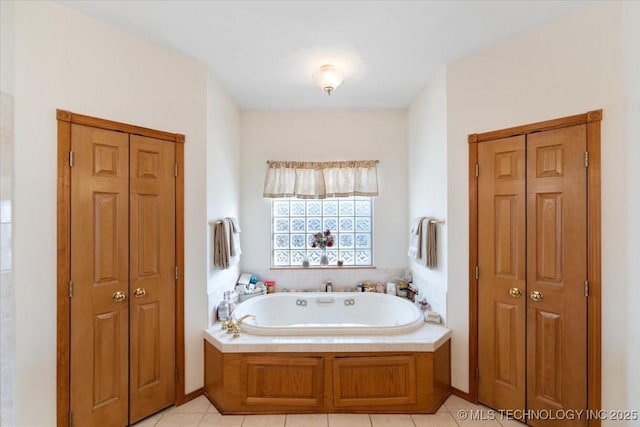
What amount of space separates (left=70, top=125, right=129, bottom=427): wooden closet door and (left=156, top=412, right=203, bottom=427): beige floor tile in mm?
242

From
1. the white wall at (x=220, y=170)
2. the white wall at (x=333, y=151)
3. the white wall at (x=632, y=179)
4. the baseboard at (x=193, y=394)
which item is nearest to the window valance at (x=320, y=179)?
the white wall at (x=333, y=151)

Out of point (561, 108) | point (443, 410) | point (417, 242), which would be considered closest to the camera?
point (561, 108)

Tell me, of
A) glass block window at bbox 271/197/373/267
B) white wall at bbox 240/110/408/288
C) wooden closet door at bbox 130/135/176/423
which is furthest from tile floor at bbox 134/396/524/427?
glass block window at bbox 271/197/373/267

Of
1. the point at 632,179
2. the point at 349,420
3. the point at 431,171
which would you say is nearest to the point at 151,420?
the point at 349,420

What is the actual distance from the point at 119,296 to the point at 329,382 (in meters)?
1.52

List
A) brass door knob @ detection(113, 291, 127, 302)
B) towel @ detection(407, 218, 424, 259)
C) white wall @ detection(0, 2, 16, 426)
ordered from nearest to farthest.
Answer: white wall @ detection(0, 2, 16, 426) < brass door knob @ detection(113, 291, 127, 302) < towel @ detection(407, 218, 424, 259)

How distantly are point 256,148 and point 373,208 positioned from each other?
1486 millimetres

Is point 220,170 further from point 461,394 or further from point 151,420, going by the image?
point 461,394

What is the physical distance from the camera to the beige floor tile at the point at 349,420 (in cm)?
207

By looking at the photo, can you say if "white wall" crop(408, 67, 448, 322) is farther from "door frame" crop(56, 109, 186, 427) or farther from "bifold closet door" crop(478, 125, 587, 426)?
"door frame" crop(56, 109, 186, 427)

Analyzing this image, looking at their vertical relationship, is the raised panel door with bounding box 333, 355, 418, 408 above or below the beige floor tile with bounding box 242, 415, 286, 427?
above

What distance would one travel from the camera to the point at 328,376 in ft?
7.08

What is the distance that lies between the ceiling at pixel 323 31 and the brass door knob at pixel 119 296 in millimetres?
1711

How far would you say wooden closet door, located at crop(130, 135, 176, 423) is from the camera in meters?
2.05
